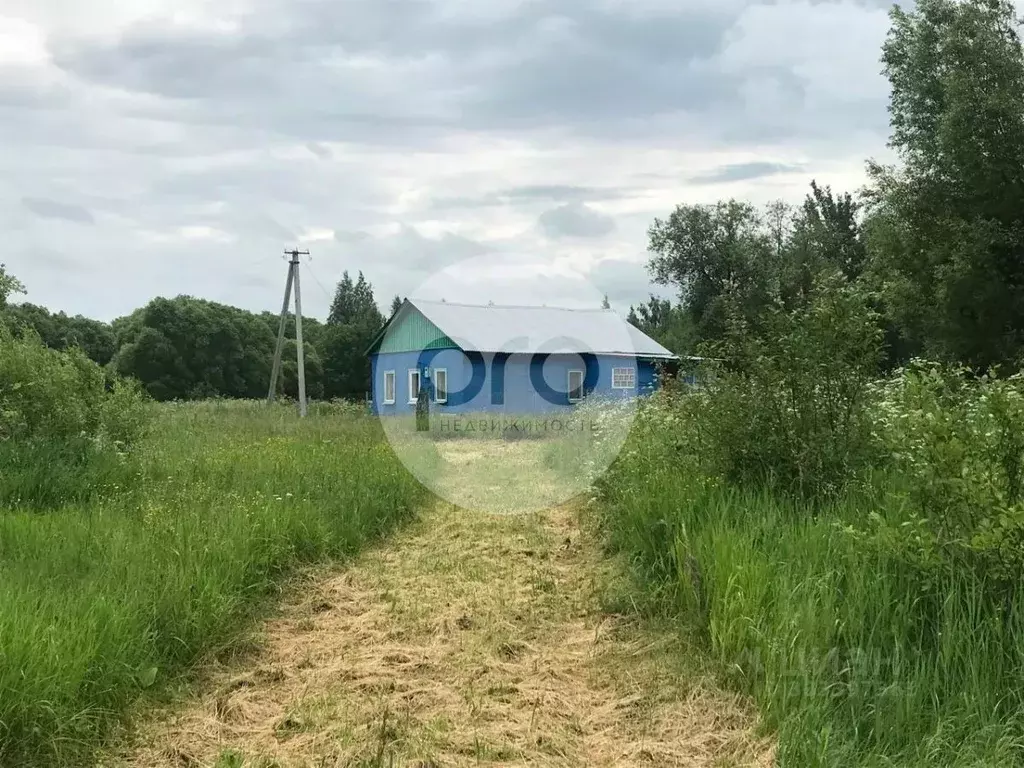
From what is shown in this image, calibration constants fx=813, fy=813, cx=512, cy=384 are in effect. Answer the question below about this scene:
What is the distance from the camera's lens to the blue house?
973 inches

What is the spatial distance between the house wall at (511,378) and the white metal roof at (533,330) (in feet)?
1.16

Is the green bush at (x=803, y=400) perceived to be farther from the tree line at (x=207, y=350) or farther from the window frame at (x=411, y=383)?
the tree line at (x=207, y=350)

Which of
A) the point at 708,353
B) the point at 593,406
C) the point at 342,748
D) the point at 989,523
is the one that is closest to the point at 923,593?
the point at 989,523

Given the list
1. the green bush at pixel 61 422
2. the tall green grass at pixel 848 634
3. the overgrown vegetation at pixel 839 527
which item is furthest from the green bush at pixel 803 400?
the green bush at pixel 61 422

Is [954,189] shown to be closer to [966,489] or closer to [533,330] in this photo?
[533,330]

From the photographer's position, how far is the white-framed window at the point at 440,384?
82.7 feet

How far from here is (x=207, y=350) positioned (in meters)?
54.0

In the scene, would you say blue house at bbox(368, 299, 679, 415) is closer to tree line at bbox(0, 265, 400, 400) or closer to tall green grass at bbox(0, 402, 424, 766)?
tall green grass at bbox(0, 402, 424, 766)

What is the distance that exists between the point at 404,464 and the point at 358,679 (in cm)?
629

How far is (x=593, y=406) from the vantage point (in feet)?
50.9

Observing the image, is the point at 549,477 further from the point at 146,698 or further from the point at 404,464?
the point at 146,698

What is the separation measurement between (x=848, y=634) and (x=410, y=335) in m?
24.7

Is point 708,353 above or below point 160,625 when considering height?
above

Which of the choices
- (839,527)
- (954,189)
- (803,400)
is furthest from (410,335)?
(839,527)
